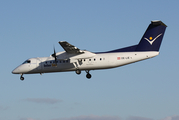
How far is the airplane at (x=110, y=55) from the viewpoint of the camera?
145ft

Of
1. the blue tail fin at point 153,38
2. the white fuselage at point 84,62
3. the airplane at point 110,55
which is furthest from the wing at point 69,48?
the blue tail fin at point 153,38

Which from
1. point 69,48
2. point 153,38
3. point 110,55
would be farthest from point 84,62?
point 153,38

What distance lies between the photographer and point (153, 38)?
45094 millimetres

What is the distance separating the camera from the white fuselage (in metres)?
44.1

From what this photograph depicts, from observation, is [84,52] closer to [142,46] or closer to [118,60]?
[118,60]

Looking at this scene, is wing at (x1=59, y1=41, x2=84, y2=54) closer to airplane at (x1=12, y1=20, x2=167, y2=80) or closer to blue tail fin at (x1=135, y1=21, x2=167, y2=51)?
airplane at (x1=12, y1=20, x2=167, y2=80)

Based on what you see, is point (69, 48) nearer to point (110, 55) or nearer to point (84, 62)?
point (84, 62)

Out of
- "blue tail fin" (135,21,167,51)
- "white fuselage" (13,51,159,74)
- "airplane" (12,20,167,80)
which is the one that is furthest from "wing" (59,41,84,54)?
"blue tail fin" (135,21,167,51)

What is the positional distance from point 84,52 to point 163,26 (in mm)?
9932

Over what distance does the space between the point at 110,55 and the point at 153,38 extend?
5.57 meters

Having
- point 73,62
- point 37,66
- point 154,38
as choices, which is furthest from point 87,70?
point 154,38

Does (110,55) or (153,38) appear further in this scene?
(153,38)

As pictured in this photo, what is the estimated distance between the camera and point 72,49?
4419 cm

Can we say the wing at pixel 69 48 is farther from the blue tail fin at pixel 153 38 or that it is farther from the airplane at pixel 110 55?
the blue tail fin at pixel 153 38
